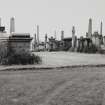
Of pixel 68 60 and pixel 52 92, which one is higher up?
pixel 68 60

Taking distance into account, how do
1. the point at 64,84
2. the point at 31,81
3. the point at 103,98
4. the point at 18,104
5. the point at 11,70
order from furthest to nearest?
the point at 11,70 → the point at 31,81 → the point at 64,84 → the point at 103,98 → the point at 18,104

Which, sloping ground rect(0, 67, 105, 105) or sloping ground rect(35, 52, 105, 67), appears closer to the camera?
sloping ground rect(0, 67, 105, 105)

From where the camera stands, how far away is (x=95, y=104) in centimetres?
421

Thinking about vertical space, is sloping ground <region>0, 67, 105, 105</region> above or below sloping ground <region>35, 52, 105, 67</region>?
below

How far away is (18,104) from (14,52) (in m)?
6.83

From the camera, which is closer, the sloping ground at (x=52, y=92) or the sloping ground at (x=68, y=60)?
the sloping ground at (x=52, y=92)

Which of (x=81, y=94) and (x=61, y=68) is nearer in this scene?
(x=81, y=94)

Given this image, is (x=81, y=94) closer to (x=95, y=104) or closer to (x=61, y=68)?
(x=95, y=104)

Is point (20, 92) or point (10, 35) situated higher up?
point (10, 35)

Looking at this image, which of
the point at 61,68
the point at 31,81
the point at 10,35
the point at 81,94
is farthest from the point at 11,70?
the point at 81,94

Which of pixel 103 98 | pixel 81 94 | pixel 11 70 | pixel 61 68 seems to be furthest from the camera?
pixel 61 68

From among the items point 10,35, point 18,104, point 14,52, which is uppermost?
point 10,35

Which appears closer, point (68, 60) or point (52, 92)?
point (52, 92)

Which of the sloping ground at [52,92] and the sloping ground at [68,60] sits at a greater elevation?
the sloping ground at [68,60]
